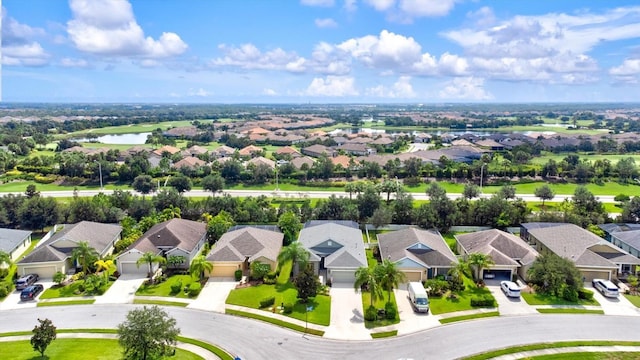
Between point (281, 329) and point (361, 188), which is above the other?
point (361, 188)

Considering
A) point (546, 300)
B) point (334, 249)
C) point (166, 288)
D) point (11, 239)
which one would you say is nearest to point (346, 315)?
point (334, 249)

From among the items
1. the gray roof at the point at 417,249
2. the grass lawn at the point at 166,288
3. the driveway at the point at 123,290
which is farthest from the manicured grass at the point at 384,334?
the driveway at the point at 123,290

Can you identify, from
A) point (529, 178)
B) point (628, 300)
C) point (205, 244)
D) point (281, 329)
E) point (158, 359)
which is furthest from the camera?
point (529, 178)

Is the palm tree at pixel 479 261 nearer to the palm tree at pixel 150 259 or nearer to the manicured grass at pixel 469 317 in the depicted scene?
A: the manicured grass at pixel 469 317

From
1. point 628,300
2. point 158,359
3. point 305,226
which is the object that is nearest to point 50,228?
point 305,226

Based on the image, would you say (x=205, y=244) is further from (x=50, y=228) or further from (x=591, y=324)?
(x=591, y=324)
